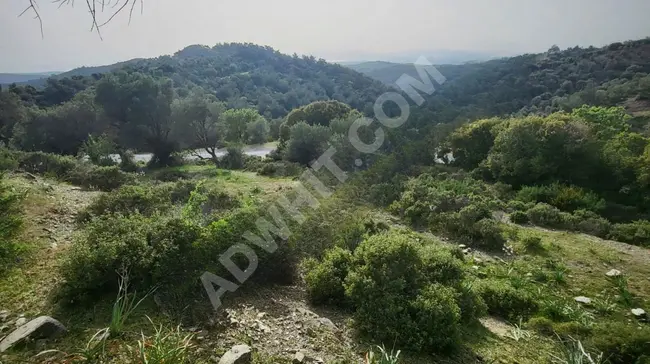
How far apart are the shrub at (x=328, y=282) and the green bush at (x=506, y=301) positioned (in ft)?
7.76

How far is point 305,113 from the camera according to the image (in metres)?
23.0

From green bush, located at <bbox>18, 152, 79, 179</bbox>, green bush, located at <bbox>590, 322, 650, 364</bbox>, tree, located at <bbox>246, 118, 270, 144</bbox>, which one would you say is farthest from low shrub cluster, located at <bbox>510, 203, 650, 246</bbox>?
tree, located at <bbox>246, 118, 270, 144</bbox>

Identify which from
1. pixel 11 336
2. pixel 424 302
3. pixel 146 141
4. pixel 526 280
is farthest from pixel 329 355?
pixel 146 141

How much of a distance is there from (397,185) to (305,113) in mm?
11101

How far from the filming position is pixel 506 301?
19.4ft

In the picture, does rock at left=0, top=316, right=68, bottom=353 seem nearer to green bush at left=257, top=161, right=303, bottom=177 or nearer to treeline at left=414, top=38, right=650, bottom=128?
green bush at left=257, top=161, right=303, bottom=177

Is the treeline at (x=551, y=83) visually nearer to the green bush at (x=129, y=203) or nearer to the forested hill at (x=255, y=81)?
the forested hill at (x=255, y=81)

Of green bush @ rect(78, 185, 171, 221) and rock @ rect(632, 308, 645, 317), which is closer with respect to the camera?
rock @ rect(632, 308, 645, 317)

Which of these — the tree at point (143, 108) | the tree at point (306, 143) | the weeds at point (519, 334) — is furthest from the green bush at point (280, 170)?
the weeds at point (519, 334)

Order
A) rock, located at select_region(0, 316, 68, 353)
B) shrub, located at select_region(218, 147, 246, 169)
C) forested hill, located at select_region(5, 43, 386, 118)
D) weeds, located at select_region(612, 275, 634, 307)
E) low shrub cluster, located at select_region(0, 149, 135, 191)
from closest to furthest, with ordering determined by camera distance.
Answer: rock, located at select_region(0, 316, 68, 353) → weeds, located at select_region(612, 275, 634, 307) → low shrub cluster, located at select_region(0, 149, 135, 191) → shrub, located at select_region(218, 147, 246, 169) → forested hill, located at select_region(5, 43, 386, 118)

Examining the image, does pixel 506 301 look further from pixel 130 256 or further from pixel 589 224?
pixel 589 224

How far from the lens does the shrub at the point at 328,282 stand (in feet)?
16.3

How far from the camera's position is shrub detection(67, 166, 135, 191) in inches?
429

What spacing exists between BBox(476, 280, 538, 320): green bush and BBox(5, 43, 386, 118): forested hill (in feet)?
105
